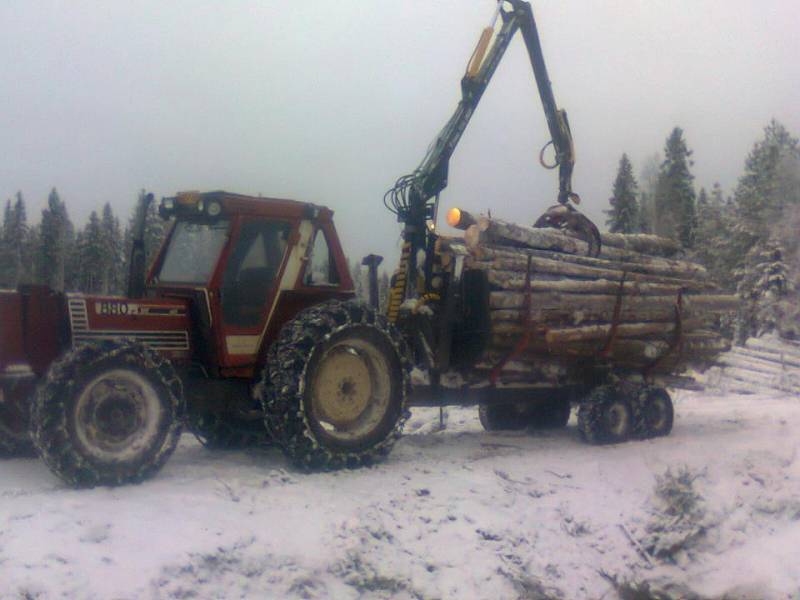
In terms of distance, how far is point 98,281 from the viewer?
202 ft

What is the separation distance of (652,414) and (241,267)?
20.4 feet

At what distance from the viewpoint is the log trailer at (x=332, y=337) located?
7.72m

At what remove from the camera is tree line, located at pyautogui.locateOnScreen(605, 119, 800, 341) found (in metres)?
42.5

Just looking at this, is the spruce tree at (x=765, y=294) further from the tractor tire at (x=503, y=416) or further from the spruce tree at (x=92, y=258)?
the spruce tree at (x=92, y=258)

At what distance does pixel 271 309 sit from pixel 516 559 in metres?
3.52

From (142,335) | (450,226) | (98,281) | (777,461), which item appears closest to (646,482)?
(777,461)

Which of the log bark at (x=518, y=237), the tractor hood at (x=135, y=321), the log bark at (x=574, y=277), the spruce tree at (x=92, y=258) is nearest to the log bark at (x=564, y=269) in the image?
the log bark at (x=574, y=277)

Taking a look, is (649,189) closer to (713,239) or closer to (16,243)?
(713,239)

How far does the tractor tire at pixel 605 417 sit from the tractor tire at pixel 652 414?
178 mm

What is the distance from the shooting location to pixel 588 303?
454 inches

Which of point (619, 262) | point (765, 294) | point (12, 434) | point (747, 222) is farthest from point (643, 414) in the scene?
point (747, 222)

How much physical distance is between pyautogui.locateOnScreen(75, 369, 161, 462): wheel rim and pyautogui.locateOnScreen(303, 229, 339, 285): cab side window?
231 centimetres

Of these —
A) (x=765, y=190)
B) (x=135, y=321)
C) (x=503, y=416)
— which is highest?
(x=765, y=190)

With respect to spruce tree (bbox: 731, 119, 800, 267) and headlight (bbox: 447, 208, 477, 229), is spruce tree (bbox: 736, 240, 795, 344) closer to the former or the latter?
spruce tree (bbox: 731, 119, 800, 267)
